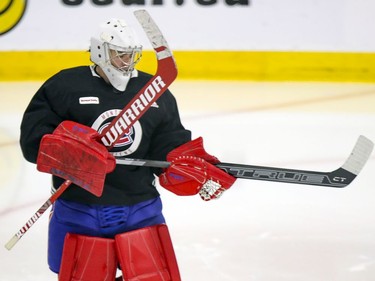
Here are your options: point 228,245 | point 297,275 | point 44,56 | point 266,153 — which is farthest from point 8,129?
point 297,275

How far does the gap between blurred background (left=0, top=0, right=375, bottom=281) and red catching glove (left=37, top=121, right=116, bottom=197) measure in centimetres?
79

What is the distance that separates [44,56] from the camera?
459cm

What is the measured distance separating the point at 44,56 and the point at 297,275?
7.50ft

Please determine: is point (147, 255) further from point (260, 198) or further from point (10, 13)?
point (10, 13)

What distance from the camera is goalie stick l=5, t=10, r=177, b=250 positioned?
1.95m

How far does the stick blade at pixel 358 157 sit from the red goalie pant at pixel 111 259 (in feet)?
1.69

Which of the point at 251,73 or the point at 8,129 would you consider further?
the point at 251,73

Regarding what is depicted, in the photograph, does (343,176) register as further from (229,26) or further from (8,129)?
(229,26)

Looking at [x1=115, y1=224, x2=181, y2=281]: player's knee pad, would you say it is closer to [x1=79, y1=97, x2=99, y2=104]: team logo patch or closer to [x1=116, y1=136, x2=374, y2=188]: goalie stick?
[x1=116, y1=136, x2=374, y2=188]: goalie stick

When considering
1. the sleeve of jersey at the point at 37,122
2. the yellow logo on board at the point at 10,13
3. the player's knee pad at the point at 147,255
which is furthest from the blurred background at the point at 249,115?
the sleeve of jersey at the point at 37,122

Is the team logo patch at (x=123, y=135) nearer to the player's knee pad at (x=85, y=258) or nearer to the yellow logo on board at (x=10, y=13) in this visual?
the player's knee pad at (x=85, y=258)

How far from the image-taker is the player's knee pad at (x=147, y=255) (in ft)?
7.05

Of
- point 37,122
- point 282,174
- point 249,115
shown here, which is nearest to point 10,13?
point 249,115

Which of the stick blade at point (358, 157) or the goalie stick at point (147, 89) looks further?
the stick blade at point (358, 157)
